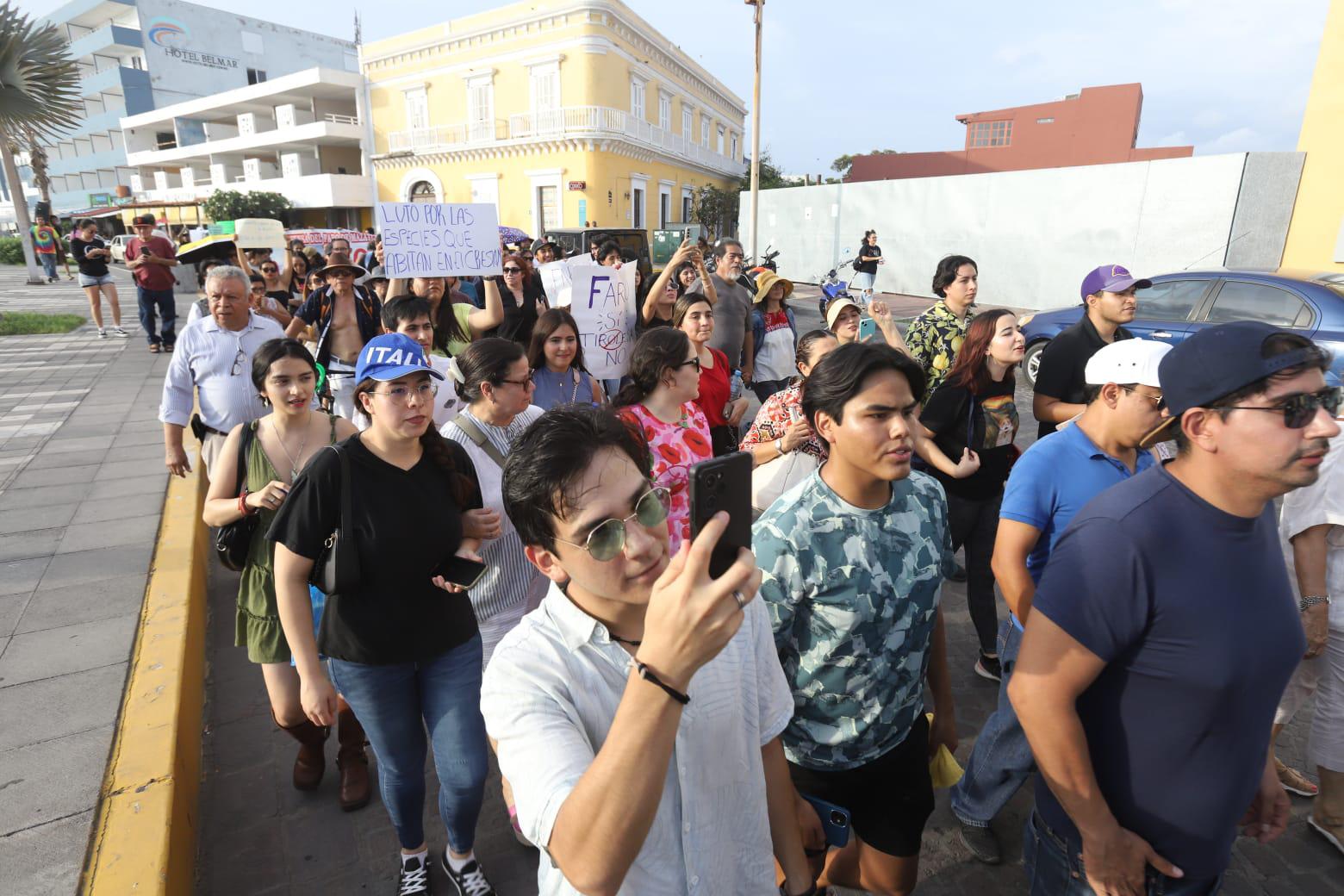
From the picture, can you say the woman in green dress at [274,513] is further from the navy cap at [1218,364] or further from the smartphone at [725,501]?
the navy cap at [1218,364]

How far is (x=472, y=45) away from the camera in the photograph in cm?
2981

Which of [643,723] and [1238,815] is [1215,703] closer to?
[1238,815]

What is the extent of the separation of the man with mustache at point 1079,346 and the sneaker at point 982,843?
2.03 meters

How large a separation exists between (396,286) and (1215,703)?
5.01 metres

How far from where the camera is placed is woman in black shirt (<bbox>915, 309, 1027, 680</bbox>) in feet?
11.2

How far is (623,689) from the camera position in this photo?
1299 millimetres

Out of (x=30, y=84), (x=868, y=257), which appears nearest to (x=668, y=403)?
(x=868, y=257)

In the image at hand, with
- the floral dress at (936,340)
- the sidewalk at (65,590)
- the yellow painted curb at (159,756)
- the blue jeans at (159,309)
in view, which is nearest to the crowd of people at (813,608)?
the yellow painted curb at (159,756)

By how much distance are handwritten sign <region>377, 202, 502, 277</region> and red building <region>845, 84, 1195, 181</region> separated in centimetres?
3160

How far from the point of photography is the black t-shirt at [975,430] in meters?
3.44

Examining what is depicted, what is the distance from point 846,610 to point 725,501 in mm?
1033

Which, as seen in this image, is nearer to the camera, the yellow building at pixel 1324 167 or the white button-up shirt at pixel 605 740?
the white button-up shirt at pixel 605 740

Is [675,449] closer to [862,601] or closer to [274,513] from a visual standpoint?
[862,601]

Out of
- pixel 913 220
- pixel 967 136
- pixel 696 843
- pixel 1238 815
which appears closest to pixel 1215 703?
pixel 1238 815
